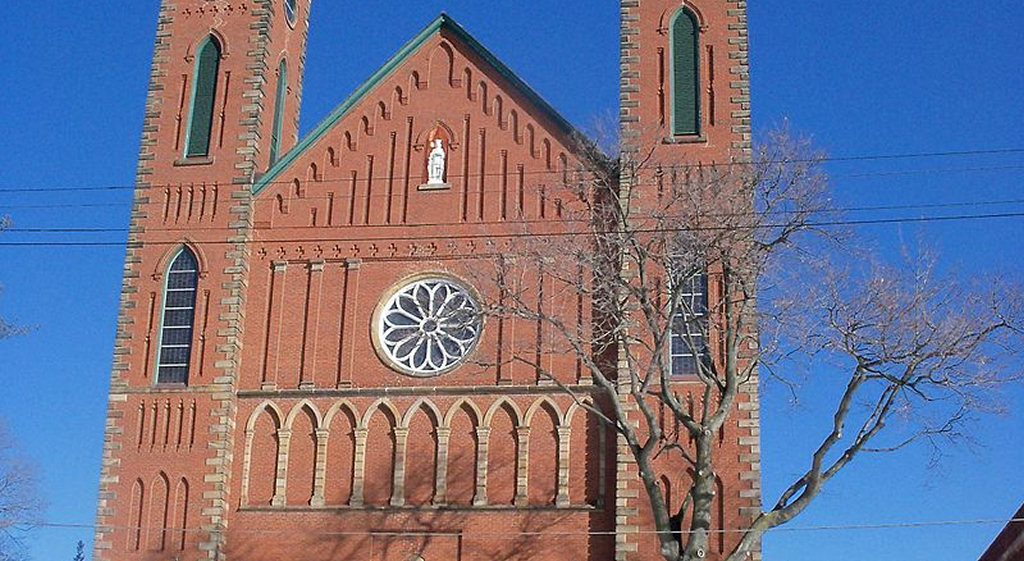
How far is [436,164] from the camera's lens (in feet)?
99.8

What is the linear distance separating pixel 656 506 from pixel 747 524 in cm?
423

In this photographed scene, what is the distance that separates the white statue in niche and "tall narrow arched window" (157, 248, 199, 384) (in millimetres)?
4826

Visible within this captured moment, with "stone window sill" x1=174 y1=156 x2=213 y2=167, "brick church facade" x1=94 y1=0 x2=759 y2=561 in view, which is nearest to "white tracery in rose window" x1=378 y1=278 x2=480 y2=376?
"brick church facade" x1=94 y1=0 x2=759 y2=561

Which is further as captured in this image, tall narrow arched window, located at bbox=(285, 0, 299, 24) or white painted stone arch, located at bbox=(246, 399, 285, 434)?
tall narrow arched window, located at bbox=(285, 0, 299, 24)

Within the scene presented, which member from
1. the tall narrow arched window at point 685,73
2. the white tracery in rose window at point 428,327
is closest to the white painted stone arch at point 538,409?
the white tracery in rose window at point 428,327

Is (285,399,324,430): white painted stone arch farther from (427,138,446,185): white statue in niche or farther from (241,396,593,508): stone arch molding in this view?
(427,138,446,185): white statue in niche

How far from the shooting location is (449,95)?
3105cm

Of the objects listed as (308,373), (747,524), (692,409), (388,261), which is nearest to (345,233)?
(388,261)

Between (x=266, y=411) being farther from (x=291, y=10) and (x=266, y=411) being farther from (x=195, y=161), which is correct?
(x=291, y=10)

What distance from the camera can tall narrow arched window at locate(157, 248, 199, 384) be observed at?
2945 cm

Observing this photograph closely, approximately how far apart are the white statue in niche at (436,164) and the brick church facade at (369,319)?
5 centimetres

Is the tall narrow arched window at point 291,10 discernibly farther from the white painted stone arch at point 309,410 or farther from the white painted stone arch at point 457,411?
the white painted stone arch at point 457,411

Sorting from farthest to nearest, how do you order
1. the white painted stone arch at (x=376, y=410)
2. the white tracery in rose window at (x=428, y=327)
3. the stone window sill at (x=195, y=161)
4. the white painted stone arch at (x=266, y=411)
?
the stone window sill at (x=195, y=161), the white tracery in rose window at (x=428, y=327), the white painted stone arch at (x=266, y=411), the white painted stone arch at (x=376, y=410)

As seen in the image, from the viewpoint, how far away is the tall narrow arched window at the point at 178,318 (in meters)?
29.5
